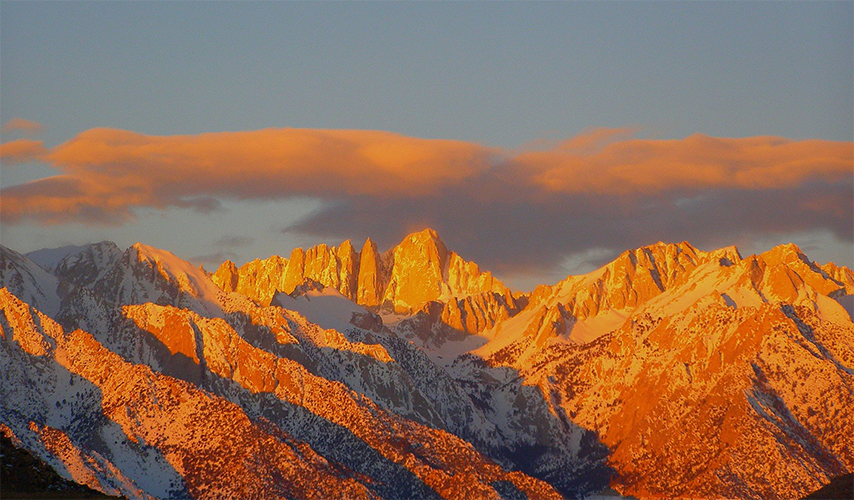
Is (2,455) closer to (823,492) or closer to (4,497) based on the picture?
(4,497)

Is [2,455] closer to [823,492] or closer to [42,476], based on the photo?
[42,476]

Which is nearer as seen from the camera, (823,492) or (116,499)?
(116,499)

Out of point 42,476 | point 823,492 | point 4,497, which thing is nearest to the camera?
point 4,497

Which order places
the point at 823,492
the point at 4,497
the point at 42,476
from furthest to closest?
1. the point at 823,492
2. the point at 42,476
3. the point at 4,497

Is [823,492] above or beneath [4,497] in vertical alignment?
beneath

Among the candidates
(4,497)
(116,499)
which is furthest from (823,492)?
(4,497)

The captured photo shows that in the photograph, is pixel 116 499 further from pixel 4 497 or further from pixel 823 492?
pixel 823 492

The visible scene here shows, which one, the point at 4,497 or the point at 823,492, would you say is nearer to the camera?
the point at 4,497

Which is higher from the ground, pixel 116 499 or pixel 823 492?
pixel 116 499
